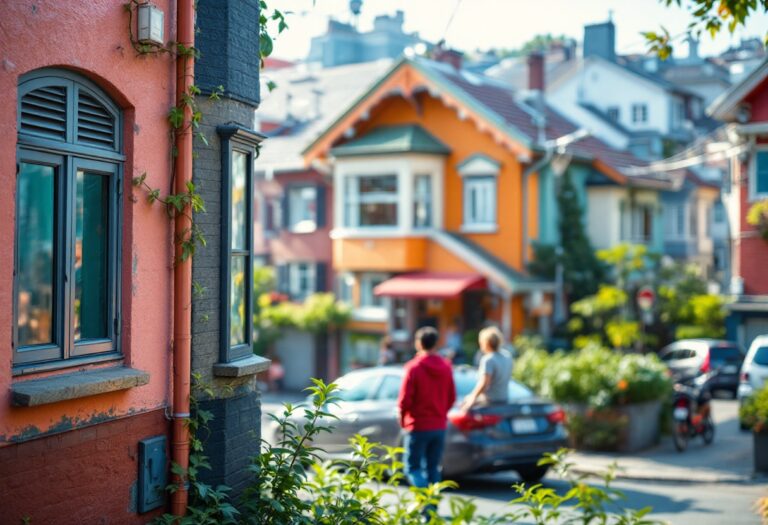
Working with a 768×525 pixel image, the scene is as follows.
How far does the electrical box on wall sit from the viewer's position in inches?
260

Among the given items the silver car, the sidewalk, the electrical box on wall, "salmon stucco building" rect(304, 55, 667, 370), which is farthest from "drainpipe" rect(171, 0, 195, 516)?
"salmon stucco building" rect(304, 55, 667, 370)

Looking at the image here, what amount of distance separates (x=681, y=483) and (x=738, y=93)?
12962 millimetres

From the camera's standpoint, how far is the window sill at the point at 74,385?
5.44m

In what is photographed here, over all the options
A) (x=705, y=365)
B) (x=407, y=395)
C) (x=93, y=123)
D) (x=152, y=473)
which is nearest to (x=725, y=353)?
(x=705, y=365)

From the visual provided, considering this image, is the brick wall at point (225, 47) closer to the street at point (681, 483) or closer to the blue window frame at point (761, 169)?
the street at point (681, 483)

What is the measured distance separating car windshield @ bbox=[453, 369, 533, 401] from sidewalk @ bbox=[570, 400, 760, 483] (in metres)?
1.18

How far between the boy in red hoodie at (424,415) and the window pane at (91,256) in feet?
14.4

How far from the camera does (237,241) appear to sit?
7926 millimetres

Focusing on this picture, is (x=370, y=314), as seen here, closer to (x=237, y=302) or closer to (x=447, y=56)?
(x=447, y=56)

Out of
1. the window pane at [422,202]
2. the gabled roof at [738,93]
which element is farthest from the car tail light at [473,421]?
the window pane at [422,202]

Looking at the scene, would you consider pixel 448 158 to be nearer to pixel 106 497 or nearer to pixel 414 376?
pixel 414 376

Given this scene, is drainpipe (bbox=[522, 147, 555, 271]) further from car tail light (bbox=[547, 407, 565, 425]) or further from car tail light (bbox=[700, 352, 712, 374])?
car tail light (bbox=[547, 407, 565, 425])

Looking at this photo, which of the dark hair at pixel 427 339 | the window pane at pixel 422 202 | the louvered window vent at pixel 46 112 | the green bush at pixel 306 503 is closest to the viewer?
the louvered window vent at pixel 46 112

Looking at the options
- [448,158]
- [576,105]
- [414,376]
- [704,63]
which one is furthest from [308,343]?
[704,63]
